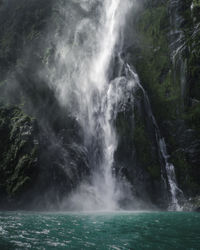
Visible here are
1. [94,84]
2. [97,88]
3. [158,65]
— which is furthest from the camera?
[94,84]

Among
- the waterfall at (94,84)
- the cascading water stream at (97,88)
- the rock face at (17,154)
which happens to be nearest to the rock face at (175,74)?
the cascading water stream at (97,88)

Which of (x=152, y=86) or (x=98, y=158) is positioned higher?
(x=152, y=86)

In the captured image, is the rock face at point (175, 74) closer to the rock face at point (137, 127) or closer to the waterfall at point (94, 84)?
the rock face at point (137, 127)

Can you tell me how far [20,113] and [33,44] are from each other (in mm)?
13063

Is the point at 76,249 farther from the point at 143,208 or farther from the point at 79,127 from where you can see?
the point at 79,127

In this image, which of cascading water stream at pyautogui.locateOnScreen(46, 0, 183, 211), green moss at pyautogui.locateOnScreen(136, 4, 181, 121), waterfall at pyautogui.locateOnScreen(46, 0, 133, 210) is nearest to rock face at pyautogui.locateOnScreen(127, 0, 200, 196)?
green moss at pyautogui.locateOnScreen(136, 4, 181, 121)

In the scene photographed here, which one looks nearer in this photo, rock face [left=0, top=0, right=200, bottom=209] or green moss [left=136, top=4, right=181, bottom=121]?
rock face [left=0, top=0, right=200, bottom=209]

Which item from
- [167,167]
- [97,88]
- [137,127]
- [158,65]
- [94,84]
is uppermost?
[158,65]

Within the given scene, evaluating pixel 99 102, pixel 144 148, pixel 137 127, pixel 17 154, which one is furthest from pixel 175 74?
pixel 17 154

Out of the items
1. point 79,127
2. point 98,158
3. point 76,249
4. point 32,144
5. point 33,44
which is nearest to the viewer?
point 76,249

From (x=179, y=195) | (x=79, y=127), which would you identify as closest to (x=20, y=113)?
(x=79, y=127)

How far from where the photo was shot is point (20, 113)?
24.6 m

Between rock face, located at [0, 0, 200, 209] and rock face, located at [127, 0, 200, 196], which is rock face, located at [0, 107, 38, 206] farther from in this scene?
rock face, located at [127, 0, 200, 196]

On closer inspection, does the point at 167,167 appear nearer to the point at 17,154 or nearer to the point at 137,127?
the point at 137,127
